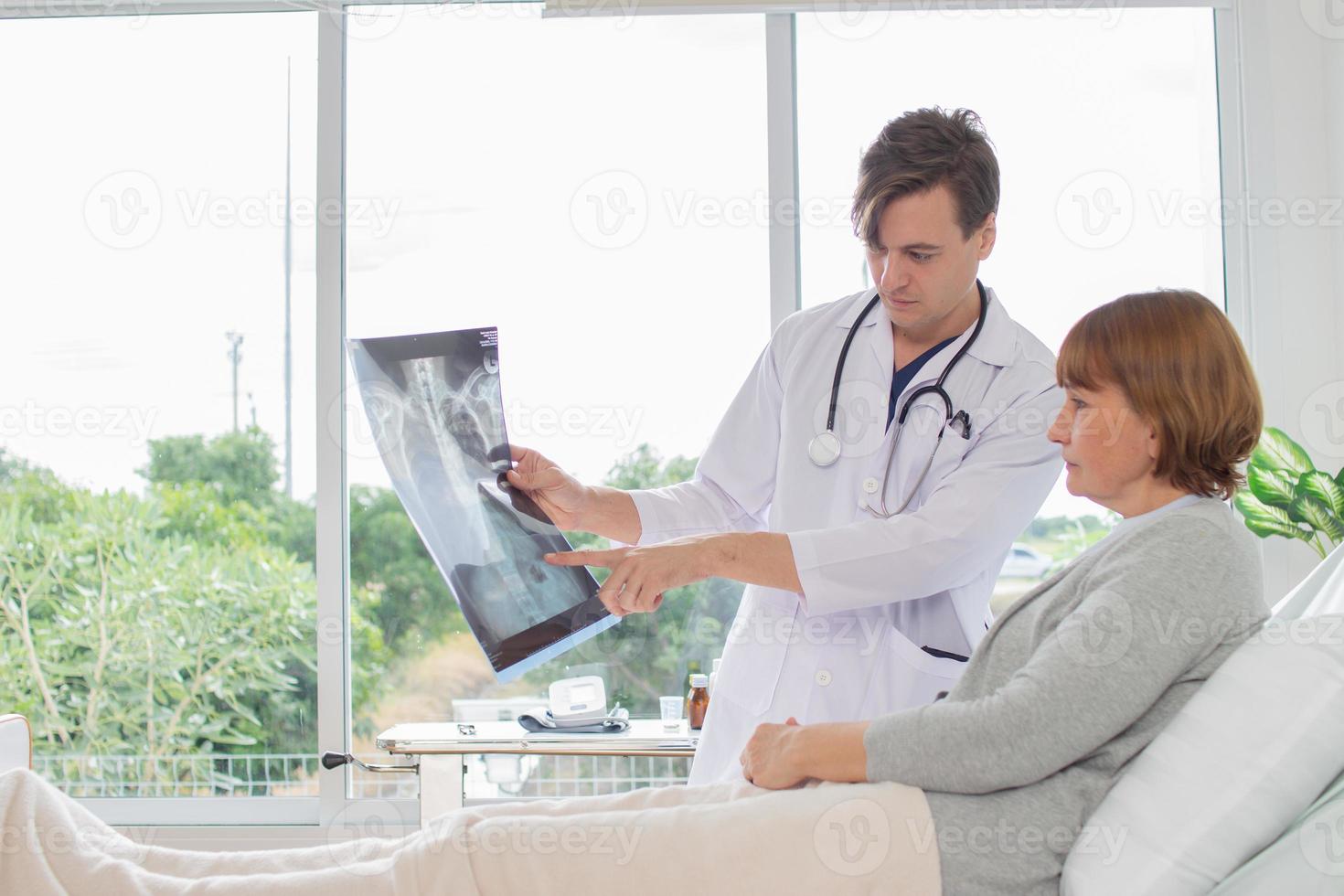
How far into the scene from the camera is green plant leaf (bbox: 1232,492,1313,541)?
2.17 m

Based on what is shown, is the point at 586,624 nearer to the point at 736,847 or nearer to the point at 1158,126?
the point at 736,847

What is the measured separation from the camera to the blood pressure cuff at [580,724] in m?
2.28

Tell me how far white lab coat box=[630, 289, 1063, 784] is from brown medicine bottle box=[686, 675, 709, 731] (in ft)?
1.99

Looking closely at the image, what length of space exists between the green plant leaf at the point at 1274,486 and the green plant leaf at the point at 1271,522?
1.4 inches

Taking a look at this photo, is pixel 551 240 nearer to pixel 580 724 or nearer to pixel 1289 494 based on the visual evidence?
pixel 580 724

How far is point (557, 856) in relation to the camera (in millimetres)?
1152

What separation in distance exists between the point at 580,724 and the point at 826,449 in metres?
1.00
